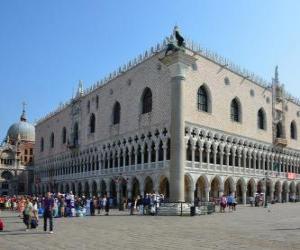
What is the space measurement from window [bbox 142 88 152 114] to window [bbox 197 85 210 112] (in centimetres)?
461

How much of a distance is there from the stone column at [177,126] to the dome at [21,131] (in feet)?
217

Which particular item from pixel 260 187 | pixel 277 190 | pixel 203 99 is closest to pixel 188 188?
pixel 203 99

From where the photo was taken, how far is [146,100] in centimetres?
3978

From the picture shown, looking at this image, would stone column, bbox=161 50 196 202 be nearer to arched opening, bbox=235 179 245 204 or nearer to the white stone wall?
the white stone wall

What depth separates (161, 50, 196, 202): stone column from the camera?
24891 millimetres

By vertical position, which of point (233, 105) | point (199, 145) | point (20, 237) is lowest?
point (20, 237)

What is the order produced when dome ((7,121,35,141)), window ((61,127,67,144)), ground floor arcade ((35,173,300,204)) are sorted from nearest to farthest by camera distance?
ground floor arcade ((35,173,300,204))
window ((61,127,67,144))
dome ((7,121,35,141))

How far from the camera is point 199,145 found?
3697 centimetres

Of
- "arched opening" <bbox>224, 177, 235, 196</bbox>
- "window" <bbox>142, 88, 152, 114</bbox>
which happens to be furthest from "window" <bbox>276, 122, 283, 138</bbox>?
"window" <bbox>142, 88, 152, 114</bbox>

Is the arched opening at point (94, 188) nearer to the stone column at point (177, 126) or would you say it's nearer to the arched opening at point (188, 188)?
the arched opening at point (188, 188)

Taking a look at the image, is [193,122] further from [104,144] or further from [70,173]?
[70,173]

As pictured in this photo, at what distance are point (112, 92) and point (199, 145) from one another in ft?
44.1

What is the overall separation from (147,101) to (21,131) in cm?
5488

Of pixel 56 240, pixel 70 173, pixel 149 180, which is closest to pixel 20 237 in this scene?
pixel 56 240
